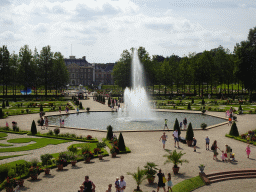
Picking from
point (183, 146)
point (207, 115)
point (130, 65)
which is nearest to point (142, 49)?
point (130, 65)

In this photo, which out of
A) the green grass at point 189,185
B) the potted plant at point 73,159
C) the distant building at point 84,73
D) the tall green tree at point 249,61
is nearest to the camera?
the green grass at point 189,185

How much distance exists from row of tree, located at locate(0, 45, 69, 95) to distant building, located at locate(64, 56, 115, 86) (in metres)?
78.1

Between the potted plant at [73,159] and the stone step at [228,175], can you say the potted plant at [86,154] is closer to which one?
the potted plant at [73,159]

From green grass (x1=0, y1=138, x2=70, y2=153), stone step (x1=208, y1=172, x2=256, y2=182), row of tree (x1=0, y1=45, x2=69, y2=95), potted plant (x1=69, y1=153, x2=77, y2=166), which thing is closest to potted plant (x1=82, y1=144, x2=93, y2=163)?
potted plant (x1=69, y1=153, x2=77, y2=166)

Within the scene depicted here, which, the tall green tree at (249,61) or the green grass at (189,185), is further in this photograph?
the tall green tree at (249,61)

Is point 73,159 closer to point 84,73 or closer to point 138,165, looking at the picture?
point 138,165

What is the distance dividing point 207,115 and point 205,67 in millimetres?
38030

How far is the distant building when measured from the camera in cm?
16500

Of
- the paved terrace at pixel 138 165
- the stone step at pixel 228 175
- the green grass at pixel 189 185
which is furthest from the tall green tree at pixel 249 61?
the green grass at pixel 189 185

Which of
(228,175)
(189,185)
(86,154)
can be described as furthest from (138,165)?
(228,175)

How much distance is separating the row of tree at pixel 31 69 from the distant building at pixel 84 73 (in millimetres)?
78086

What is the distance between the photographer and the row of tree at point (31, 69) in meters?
79.9

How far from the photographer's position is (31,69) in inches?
3236

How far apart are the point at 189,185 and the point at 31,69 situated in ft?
256
